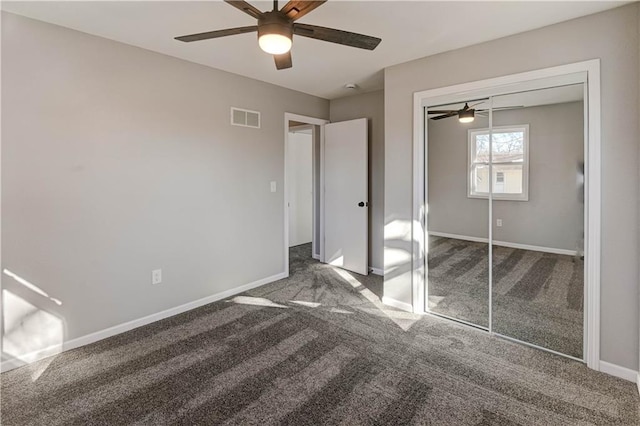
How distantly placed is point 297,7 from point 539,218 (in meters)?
2.48

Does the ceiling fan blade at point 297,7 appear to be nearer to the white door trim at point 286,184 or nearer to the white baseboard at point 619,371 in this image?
the white door trim at point 286,184

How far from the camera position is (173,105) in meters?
3.13

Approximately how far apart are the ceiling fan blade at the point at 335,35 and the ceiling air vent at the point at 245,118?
6.53 feet

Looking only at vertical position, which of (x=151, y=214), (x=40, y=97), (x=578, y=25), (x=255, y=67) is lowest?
(x=151, y=214)

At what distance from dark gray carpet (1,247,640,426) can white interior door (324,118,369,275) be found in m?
1.61

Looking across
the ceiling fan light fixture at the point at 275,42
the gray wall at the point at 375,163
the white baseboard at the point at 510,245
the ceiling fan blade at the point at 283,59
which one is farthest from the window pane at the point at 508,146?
the ceiling fan light fixture at the point at 275,42

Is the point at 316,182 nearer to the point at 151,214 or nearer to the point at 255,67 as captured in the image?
the point at 255,67

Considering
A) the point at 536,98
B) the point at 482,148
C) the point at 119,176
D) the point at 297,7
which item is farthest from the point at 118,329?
the point at 536,98

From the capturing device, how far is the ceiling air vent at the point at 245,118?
365 centimetres

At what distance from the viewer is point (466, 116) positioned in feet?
9.68

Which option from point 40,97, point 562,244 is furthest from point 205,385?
point 562,244

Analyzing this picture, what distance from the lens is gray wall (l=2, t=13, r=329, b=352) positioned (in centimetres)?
233

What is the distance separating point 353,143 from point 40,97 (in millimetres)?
3327

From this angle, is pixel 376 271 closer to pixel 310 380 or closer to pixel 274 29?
pixel 310 380
